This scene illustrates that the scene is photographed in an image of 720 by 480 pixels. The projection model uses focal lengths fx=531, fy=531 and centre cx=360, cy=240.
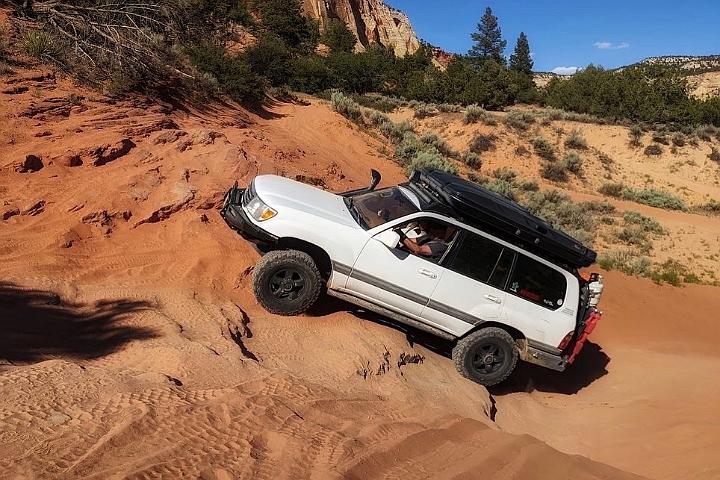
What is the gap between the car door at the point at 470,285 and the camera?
6.08 metres

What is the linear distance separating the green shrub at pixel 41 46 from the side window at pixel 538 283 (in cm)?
971

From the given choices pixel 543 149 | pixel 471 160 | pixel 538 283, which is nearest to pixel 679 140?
pixel 543 149

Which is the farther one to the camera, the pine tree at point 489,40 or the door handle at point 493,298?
the pine tree at point 489,40

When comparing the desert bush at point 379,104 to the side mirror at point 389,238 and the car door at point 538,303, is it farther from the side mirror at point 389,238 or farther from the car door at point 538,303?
the side mirror at point 389,238

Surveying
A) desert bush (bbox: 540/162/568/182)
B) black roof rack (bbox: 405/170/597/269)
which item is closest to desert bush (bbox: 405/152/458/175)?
desert bush (bbox: 540/162/568/182)

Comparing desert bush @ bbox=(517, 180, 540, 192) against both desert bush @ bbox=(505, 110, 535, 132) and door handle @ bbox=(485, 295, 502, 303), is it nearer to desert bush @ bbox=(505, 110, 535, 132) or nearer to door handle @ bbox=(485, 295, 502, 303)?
desert bush @ bbox=(505, 110, 535, 132)

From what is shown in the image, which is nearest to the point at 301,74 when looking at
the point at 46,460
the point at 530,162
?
the point at 530,162

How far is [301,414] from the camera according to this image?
3.83m

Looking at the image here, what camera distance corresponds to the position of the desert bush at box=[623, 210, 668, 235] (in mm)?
16281

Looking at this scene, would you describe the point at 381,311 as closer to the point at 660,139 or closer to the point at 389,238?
the point at 389,238

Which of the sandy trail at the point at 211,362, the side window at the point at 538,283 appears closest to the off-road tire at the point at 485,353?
the sandy trail at the point at 211,362

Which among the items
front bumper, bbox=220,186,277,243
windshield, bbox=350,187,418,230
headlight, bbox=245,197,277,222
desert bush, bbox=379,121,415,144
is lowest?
front bumper, bbox=220,186,277,243

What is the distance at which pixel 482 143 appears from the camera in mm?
24562

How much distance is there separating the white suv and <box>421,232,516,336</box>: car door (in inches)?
0.5
